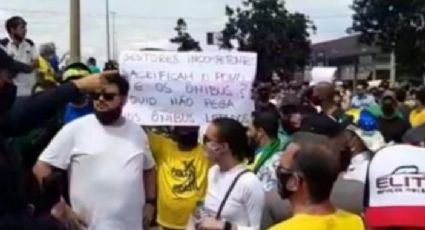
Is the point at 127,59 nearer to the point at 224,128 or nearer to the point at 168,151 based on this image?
the point at 168,151

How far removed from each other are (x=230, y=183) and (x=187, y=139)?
218 cm

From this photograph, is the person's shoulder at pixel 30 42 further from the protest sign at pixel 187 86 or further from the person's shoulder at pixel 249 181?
the person's shoulder at pixel 249 181

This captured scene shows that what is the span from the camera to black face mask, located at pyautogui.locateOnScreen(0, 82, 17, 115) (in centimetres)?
473


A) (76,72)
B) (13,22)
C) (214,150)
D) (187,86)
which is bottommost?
(214,150)

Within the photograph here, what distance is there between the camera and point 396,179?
355 centimetres

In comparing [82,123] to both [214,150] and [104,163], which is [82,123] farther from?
[214,150]

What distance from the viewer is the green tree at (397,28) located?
7281cm

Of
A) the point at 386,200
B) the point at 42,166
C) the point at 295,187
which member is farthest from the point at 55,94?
the point at 386,200

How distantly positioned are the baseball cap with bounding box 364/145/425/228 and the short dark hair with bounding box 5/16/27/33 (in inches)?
379

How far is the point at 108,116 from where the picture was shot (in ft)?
22.8

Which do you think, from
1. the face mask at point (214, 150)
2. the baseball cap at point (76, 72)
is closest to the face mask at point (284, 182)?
the face mask at point (214, 150)

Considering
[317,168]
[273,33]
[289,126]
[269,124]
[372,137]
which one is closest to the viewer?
[317,168]

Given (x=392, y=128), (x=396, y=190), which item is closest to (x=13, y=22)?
(x=392, y=128)

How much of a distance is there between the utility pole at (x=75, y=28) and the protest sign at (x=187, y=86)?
1066 centimetres
